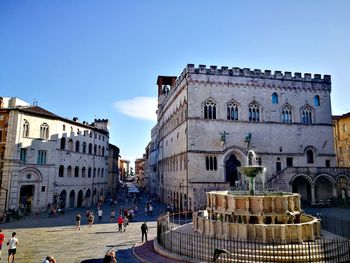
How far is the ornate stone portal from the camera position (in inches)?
498

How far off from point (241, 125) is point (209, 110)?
443 centimetres

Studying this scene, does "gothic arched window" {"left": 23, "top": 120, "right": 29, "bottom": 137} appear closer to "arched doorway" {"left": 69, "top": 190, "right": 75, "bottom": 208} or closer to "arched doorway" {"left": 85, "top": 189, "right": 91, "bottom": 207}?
"arched doorway" {"left": 69, "top": 190, "right": 75, "bottom": 208}

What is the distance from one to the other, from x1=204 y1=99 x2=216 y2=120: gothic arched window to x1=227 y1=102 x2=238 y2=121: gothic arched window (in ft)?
6.38

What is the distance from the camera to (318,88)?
37.5m

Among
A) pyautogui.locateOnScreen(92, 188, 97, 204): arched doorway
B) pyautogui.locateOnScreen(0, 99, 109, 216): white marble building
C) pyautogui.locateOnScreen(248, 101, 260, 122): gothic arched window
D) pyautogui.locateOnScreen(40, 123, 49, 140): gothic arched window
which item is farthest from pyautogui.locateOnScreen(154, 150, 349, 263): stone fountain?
pyautogui.locateOnScreen(92, 188, 97, 204): arched doorway

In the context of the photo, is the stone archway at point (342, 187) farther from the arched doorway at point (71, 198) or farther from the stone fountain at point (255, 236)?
the arched doorway at point (71, 198)

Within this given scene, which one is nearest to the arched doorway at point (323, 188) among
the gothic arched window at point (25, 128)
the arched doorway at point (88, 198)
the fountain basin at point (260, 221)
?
the fountain basin at point (260, 221)

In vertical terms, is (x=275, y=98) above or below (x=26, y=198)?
above

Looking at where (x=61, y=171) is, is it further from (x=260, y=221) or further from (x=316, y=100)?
(x=316, y=100)

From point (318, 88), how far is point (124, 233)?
31.8 meters

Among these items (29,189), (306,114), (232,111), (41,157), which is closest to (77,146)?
(41,157)

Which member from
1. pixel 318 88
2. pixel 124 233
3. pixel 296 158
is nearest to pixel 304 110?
pixel 318 88

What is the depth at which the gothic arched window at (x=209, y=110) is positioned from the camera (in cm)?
3356

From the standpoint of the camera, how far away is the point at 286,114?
36.2 m
